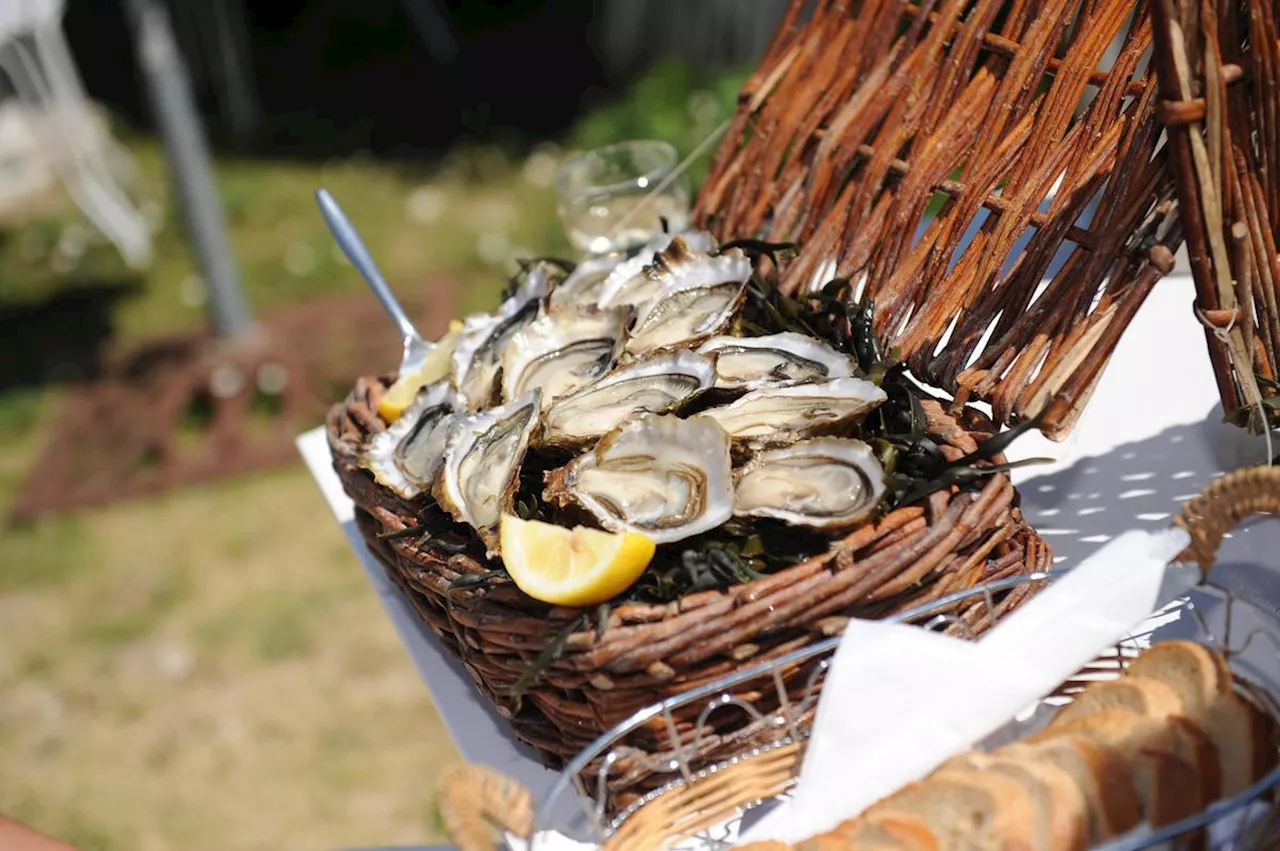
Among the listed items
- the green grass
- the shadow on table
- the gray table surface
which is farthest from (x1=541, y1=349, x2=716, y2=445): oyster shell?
the green grass

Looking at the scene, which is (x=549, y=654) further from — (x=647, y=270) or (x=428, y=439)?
(x=647, y=270)

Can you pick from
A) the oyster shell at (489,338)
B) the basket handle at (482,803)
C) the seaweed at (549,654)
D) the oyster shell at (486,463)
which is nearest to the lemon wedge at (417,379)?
the oyster shell at (489,338)

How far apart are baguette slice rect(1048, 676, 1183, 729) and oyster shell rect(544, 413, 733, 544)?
0.24m

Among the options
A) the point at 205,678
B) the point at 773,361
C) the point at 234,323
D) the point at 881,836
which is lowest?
the point at 205,678

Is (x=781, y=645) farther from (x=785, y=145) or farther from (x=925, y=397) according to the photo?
(x=785, y=145)

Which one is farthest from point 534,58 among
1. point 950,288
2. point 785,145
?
point 950,288

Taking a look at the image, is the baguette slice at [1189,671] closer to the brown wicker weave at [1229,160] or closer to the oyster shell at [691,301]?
the brown wicker weave at [1229,160]

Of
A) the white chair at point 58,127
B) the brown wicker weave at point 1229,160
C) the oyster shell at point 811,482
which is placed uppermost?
the brown wicker weave at point 1229,160

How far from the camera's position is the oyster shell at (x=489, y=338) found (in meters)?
1.04

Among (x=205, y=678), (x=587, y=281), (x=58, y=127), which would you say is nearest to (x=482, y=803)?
(x=587, y=281)

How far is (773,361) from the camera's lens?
37.3 inches

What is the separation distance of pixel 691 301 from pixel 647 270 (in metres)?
0.06

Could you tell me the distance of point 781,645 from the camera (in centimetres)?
75

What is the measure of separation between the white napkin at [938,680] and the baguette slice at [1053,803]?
51 mm
